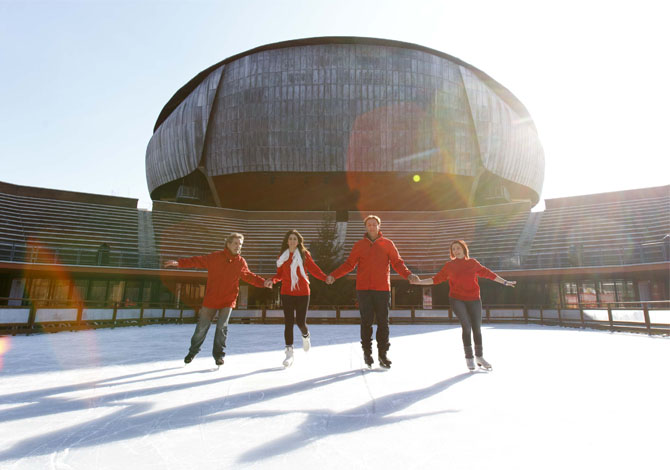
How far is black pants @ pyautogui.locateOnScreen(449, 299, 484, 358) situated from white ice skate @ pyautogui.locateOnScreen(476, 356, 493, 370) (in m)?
0.05

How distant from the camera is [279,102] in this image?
34.2 meters

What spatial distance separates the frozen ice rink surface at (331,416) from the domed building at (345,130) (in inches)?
1180

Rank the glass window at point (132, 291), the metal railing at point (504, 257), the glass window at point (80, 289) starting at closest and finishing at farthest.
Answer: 1. the metal railing at point (504, 257)
2. the glass window at point (80, 289)
3. the glass window at point (132, 291)

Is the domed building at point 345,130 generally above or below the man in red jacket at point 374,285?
above

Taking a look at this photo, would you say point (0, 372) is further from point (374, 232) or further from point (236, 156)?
point (236, 156)

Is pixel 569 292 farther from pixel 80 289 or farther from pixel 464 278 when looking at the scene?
pixel 80 289

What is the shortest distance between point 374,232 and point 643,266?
19.9 metres

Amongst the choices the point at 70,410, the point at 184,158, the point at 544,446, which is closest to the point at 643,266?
the point at 544,446

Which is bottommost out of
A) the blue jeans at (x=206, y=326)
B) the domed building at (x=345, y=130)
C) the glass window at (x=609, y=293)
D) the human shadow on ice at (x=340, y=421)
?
the human shadow on ice at (x=340, y=421)

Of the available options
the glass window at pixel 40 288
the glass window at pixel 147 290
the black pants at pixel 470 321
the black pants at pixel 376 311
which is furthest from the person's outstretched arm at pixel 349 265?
the glass window at pixel 40 288

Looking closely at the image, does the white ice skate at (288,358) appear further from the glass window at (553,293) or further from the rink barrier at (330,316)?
the glass window at (553,293)

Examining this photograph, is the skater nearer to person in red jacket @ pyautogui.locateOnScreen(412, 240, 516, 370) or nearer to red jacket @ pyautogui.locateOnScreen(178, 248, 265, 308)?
red jacket @ pyautogui.locateOnScreen(178, 248, 265, 308)

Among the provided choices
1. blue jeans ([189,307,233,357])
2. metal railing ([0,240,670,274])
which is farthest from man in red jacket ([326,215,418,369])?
metal railing ([0,240,670,274])

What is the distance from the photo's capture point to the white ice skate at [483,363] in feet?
16.4
